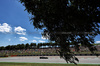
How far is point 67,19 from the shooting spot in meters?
7.24

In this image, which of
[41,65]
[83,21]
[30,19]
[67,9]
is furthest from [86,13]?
[41,65]

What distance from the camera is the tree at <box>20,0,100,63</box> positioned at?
7012 mm

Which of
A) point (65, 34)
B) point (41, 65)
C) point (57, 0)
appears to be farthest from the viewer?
point (41, 65)

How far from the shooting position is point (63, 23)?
786 centimetres

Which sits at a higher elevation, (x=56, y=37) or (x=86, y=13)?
(x=86, y=13)

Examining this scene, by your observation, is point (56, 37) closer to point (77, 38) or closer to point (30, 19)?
point (77, 38)

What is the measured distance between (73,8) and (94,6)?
1.72m

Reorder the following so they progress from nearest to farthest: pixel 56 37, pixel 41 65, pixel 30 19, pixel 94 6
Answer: pixel 94 6 < pixel 56 37 < pixel 30 19 < pixel 41 65

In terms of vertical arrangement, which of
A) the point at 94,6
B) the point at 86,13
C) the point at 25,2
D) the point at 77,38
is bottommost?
the point at 77,38

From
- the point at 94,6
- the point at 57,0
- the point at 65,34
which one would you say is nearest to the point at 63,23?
the point at 65,34

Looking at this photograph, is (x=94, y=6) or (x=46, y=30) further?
(x=46, y=30)

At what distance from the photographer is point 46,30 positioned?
865 centimetres

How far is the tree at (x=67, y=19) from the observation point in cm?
701

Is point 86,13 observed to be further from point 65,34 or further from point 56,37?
point 56,37
